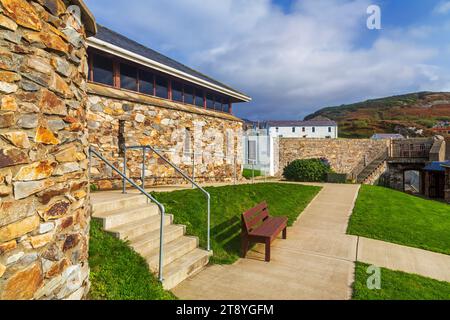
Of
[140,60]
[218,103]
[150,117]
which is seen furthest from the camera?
[218,103]

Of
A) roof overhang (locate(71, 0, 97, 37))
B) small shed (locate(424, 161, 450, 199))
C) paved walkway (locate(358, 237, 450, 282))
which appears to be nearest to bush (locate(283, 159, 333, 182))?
small shed (locate(424, 161, 450, 199))

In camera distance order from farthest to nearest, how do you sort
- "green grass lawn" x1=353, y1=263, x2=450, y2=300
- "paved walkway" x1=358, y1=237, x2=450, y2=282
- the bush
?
the bush
"paved walkway" x1=358, y1=237, x2=450, y2=282
"green grass lawn" x1=353, y1=263, x2=450, y2=300

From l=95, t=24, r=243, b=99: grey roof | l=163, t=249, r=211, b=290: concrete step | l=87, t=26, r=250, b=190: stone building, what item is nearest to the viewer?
l=163, t=249, r=211, b=290: concrete step

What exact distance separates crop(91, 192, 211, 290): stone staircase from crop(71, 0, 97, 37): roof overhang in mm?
2840

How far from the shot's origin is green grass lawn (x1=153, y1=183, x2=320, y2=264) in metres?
5.91

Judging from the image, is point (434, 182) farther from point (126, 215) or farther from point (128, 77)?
point (126, 215)

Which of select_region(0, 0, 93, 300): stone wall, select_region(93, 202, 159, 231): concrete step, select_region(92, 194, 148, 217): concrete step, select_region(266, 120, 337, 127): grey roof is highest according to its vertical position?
select_region(266, 120, 337, 127): grey roof

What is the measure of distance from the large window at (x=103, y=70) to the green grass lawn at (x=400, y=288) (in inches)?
348

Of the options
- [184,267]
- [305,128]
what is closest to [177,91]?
[184,267]

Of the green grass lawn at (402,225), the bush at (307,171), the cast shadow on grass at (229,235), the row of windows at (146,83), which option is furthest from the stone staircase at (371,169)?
the cast shadow on grass at (229,235)

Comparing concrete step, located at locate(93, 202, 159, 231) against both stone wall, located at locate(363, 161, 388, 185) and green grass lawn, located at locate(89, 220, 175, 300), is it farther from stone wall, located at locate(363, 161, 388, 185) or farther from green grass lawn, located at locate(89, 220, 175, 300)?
stone wall, located at locate(363, 161, 388, 185)

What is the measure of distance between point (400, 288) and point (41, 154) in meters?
5.24

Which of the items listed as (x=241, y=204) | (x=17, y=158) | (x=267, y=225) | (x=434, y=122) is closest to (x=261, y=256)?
(x=267, y=225)

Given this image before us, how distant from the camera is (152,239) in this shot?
474 centimetres
